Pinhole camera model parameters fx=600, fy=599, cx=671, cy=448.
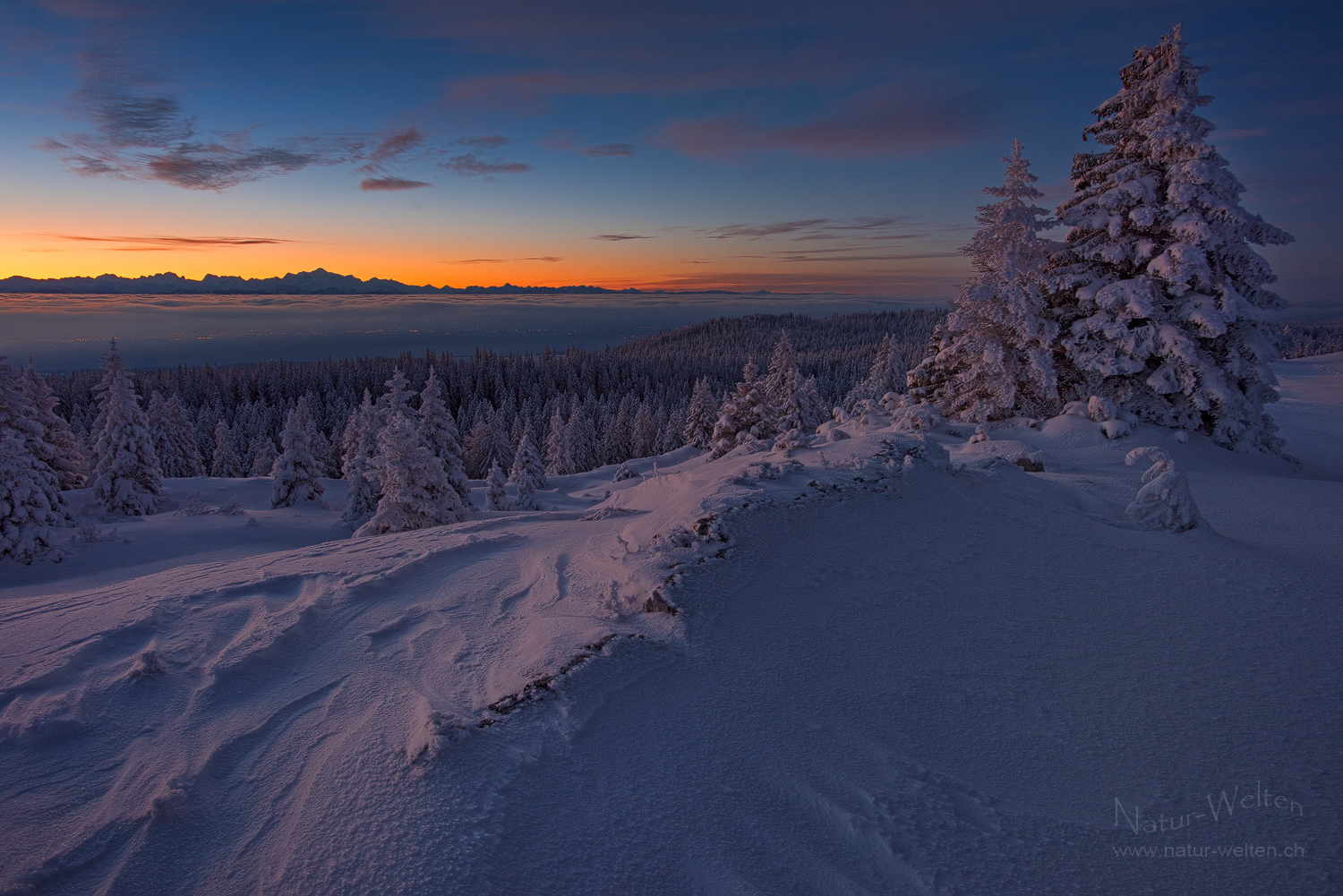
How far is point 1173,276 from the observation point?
1427 centimetres

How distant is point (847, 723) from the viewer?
13.7 ft

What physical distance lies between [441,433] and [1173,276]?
27.0m

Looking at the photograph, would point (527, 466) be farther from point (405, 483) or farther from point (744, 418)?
point (405, 483)

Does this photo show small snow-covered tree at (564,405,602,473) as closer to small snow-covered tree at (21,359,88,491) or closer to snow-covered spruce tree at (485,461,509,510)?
snow-covered spruce tree at (485,461,509,510)

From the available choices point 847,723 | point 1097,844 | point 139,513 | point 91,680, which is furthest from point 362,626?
point 139,513

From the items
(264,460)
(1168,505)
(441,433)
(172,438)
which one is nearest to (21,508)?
(441,433)

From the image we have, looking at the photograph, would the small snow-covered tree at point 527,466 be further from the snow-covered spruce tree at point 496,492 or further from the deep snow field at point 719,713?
the deep snow field at point 719,713

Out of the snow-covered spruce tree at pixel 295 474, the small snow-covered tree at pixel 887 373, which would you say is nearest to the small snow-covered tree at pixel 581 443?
the small snow-covered tree at pixel 887 373

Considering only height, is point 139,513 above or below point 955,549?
below

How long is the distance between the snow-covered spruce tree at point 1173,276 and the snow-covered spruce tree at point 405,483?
20.5m

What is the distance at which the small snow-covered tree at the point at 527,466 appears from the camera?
115ft

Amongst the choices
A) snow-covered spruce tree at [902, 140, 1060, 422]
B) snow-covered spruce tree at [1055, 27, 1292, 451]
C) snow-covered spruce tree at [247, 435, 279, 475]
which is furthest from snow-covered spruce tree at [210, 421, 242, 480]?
snow-covered spruce tree at [1055, 27, 1292, 451]

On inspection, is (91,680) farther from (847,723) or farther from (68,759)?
(847,723)

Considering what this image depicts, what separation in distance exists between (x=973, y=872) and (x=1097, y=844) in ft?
2.65
